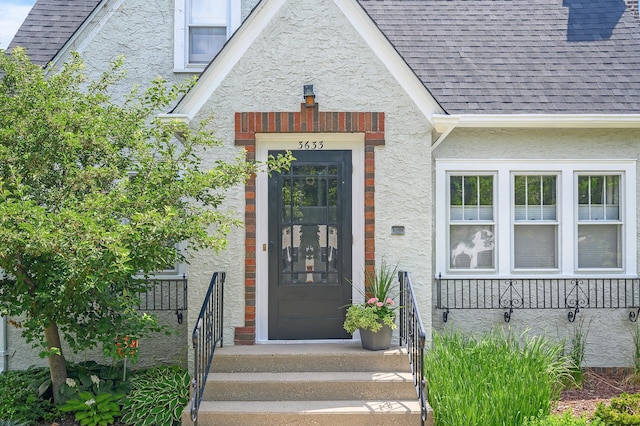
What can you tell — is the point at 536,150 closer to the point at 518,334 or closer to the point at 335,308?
the point at 518,334

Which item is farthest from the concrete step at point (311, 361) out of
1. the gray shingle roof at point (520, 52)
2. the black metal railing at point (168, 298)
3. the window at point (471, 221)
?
the gray shingle roof at point (520, 52)

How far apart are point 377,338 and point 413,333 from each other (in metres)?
0.52

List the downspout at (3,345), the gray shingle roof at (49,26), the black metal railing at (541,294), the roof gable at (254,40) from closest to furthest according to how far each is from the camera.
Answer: the roof gable at (254,40) < the downspout at (3,345) < the black metal railing at (541,294) < the gray shingle roof at (49,26)

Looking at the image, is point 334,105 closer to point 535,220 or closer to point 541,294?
point 535,220

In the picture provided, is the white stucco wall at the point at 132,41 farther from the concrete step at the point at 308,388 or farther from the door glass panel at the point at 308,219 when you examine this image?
the concrete step at the point at 308,388

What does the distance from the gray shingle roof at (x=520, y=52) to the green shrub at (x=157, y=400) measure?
502 centimetres

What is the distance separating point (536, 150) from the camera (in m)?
8.54

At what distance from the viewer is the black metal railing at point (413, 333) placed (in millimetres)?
5809

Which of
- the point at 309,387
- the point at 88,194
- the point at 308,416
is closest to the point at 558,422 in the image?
the point at 308,416

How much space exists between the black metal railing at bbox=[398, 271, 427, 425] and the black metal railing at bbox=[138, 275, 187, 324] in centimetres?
309

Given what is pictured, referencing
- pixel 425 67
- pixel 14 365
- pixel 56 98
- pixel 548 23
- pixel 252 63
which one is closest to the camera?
pixel 56 98

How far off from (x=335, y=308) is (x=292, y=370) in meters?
1.08

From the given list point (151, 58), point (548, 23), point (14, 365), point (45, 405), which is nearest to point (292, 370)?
point (45, 405)

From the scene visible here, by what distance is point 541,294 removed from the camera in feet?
27.9
